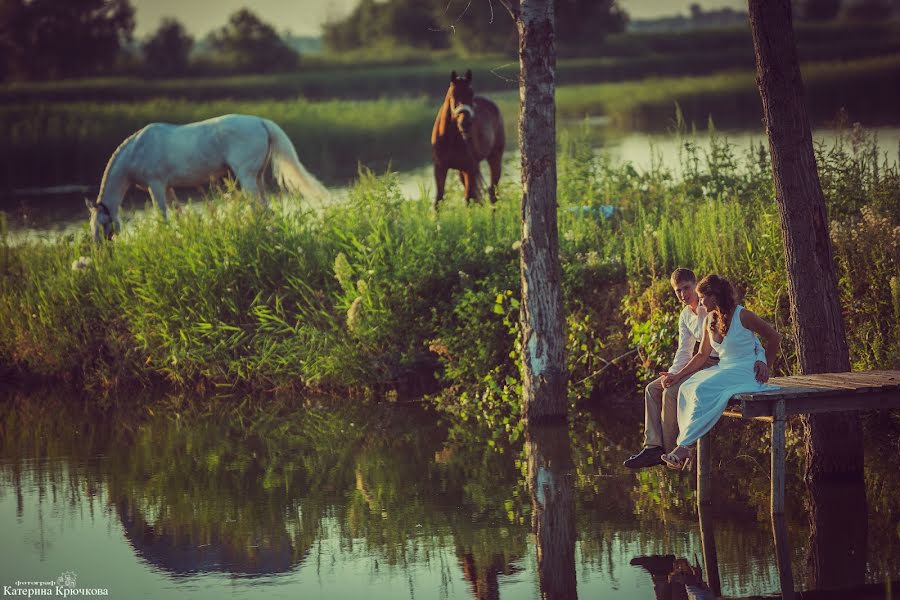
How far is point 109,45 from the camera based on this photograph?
2243 inches

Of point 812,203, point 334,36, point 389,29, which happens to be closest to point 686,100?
point 389,29

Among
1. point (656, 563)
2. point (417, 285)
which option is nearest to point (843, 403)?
point (656, 563)

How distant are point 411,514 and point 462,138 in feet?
26.1

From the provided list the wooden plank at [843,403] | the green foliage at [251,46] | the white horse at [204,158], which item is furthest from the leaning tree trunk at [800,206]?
the green foliage at [251,46]

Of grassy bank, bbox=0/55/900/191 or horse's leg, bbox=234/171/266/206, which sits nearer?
horse's leg, bbox=234/171/266/206

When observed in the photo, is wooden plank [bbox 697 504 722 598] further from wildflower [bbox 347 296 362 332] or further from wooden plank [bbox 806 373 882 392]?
wildflower [bbox 347 296 362 332]

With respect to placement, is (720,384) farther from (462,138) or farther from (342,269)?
(462,138)

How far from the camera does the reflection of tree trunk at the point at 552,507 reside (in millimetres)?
7258

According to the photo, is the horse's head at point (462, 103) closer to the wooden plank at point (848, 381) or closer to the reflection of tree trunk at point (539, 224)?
the reflection of tree trunk at point (539, 224)

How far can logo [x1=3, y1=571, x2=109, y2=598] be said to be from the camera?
24.7 feet

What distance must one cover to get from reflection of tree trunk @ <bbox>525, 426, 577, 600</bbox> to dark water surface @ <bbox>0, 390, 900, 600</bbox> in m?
0.02

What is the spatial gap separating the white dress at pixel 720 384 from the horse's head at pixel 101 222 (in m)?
9.77

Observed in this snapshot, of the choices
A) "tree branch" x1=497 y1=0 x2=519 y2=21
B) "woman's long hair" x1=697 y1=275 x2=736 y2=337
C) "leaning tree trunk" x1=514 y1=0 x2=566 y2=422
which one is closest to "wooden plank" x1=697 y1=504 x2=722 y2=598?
"woman's long hair" x1=697 y1=275 x2=736 y2=337

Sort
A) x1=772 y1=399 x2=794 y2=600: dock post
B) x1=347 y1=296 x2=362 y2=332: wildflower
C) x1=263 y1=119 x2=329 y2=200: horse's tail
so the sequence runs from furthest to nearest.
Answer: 1. x1=263 y1=119 x2=329 y2=200: horse's tail
2. x1=347 y1=296 x2=362 y2=332: wildflower
3. x1=772 y1=399 x2=794 y2=600: dock post
